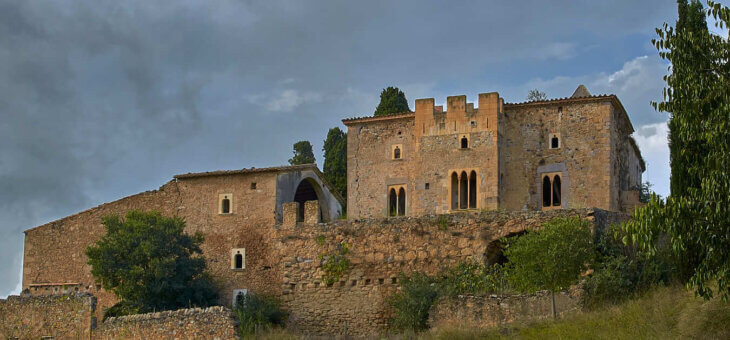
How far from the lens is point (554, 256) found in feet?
75.7

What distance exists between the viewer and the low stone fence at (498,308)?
78.5 ft

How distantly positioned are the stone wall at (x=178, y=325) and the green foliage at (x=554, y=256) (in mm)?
8391

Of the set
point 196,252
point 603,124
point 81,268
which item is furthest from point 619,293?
point 81,268

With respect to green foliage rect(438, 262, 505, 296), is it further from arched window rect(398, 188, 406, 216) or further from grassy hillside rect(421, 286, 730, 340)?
arched window rect(398, 188, 406, 216)

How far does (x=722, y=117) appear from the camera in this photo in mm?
15812

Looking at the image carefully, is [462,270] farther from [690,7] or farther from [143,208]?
[143,208]

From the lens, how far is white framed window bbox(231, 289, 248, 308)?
3177cm

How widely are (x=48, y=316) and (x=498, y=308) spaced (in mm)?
13916

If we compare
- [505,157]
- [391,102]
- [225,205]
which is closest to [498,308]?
[505,157]

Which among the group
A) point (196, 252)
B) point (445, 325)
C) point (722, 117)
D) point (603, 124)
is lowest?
point (445, 325)

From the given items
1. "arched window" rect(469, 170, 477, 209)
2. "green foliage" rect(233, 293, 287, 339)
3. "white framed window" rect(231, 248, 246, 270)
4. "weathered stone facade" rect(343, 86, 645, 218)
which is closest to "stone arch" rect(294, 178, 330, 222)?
"weathered stone facade" rect(343, 86, 645, 218)

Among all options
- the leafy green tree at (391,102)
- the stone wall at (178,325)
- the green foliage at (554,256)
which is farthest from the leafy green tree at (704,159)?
the leafy green tree at (391,102)

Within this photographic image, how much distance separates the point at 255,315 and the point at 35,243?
43.0 feet

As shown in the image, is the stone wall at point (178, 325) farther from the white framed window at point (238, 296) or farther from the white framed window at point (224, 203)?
the white framed window at point (224, 203)
